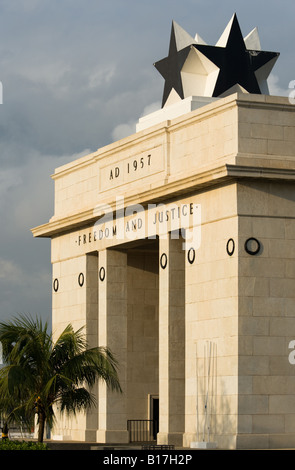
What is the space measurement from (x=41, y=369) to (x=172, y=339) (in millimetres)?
8184

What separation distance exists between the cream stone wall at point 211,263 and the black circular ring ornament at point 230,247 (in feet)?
0.16

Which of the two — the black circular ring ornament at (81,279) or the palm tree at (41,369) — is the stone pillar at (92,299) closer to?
the black circular ring ornament at (81,279)

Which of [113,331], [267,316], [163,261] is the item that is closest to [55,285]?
[113,331]

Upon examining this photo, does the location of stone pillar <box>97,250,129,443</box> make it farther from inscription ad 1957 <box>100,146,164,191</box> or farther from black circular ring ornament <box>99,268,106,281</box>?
inscription ad 1957 <box>100,146,164,191</box>

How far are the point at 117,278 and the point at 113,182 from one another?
4430 mm

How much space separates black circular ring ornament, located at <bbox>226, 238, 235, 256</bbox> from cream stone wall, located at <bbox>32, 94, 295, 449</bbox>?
0.05m

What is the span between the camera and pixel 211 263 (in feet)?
155

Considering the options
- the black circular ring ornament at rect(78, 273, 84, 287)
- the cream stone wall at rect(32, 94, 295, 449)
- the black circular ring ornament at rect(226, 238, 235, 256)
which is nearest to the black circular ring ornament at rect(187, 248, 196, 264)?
the cream stone wall at rect(32, 94, 295, 449)

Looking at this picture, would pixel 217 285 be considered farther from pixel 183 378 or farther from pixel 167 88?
→ pixel 167 88

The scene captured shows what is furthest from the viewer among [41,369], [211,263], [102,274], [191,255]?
[102,274]

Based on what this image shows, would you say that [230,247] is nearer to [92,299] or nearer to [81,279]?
Result: [92,299]

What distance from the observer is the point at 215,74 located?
173 feet
